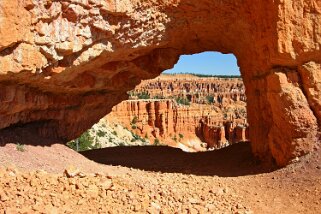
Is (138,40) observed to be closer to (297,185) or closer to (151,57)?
(151,57)

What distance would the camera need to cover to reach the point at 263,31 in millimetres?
10109

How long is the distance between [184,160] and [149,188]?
19.5 feet

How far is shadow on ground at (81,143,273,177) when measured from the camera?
37.4 feet

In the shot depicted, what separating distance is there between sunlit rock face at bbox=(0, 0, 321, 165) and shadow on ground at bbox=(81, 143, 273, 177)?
2.35 feet

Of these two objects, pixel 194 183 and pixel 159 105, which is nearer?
pixel 194 183

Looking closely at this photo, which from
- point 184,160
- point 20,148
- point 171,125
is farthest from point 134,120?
point 20,148

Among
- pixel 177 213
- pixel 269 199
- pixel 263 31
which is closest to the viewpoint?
pixel 177 213

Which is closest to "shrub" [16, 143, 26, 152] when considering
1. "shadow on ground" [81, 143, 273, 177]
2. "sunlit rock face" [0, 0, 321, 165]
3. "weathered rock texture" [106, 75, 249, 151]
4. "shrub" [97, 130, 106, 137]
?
"sunlit rock face" [0, 0, 321, 165]

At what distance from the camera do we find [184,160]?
45.5ft

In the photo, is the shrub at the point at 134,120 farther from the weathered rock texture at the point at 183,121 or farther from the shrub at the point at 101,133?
the shrub at the point at 101,133

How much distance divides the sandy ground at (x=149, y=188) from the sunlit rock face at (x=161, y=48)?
1028 millimetres

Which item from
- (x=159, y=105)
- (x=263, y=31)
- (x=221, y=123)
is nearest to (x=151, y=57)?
(x=263, y=31)

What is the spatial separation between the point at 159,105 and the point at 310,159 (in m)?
44.2

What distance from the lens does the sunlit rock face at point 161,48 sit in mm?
8438
